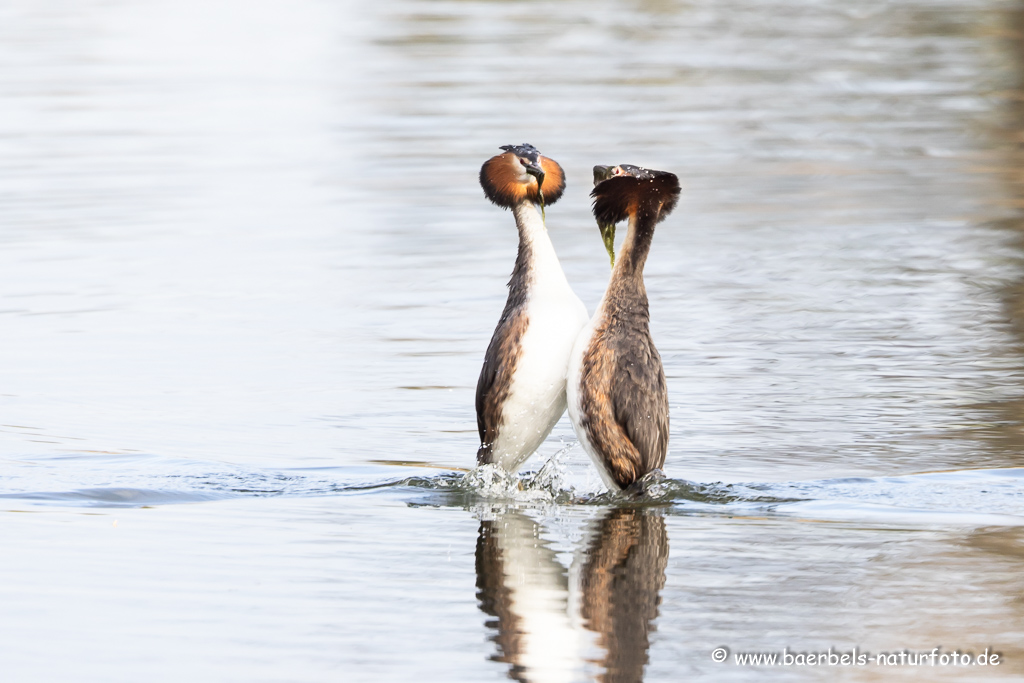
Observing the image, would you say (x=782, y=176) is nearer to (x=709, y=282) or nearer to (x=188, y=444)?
(x=709, y=282)

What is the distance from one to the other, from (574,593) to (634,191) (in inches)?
73.0

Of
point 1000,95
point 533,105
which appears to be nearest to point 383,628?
point 533,105

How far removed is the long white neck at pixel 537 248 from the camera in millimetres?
7230

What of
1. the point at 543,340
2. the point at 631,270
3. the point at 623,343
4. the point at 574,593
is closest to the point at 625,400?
the point at 623,343

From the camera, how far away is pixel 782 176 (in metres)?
17.2

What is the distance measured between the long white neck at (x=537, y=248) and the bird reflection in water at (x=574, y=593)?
1.02 m

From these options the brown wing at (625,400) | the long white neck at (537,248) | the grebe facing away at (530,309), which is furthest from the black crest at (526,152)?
the brown wing at (625,400)

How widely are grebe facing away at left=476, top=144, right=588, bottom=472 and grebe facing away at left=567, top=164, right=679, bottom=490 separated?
11 cm

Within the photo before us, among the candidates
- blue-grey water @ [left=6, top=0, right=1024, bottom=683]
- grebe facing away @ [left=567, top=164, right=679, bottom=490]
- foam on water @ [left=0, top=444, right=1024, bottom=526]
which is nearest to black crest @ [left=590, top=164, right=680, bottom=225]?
grebe facing away @ [left=567, top=164, right=679, bottom=490]

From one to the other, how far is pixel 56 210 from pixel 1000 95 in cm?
1298

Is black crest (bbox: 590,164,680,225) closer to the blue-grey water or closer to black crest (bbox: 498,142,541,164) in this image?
black crest (bbox: 498,142,541,164)

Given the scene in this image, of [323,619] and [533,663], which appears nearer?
[533,663]

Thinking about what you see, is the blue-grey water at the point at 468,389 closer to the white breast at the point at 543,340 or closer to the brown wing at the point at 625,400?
the brown wing at the point at 625,400

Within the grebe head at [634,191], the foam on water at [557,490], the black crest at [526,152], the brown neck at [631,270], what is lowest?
the foam on water at [557,490]
